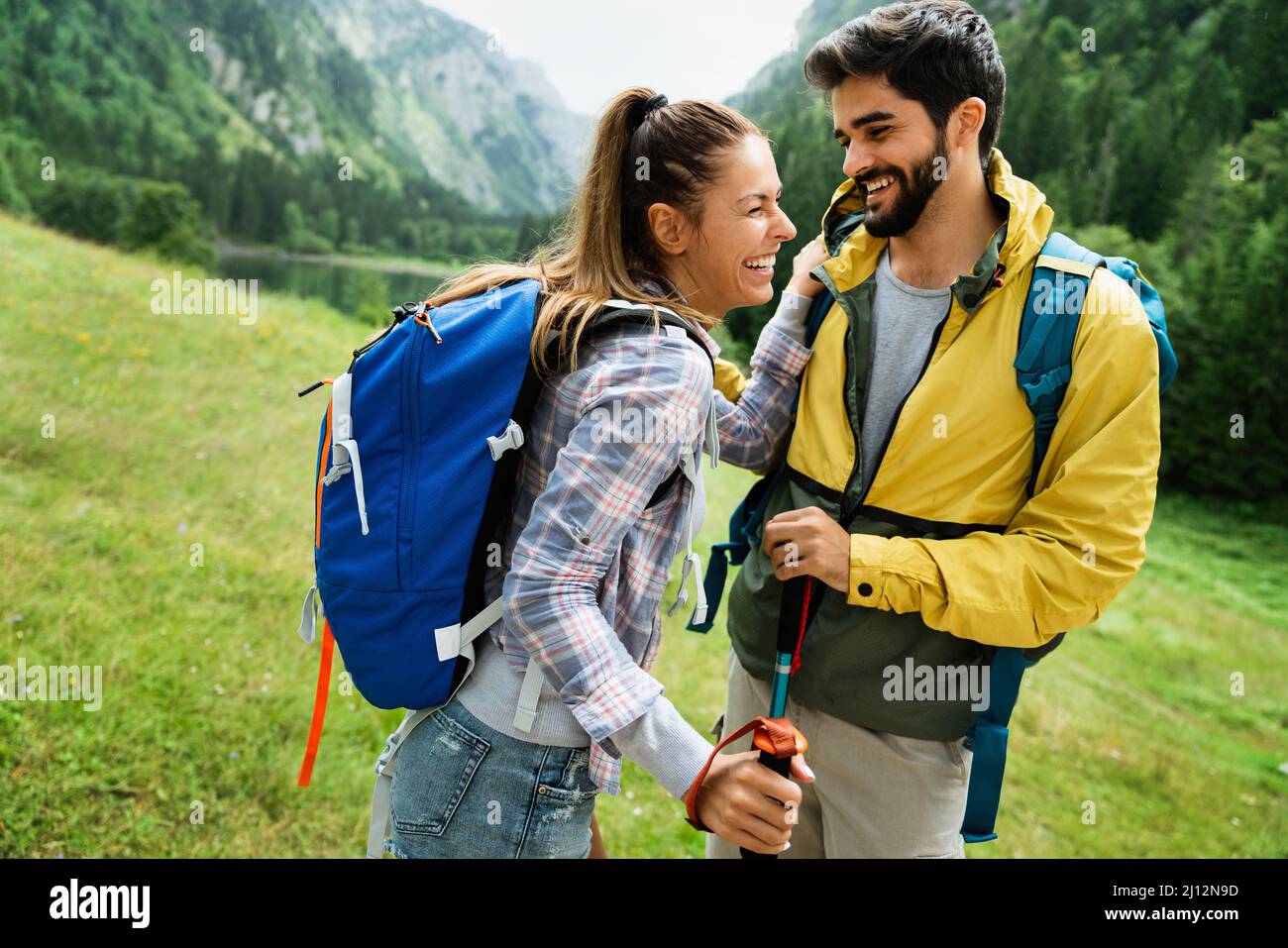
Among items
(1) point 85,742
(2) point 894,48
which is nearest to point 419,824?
(2) point 894,48

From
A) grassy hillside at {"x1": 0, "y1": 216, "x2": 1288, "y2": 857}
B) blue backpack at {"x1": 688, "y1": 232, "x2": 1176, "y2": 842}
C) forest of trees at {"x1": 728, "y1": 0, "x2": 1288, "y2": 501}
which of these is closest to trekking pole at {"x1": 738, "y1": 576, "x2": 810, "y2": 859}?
blue backpack at {"x1": 688, "y1": 232, "x2": 1176, "y2": 842}

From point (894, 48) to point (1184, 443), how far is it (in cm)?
3111

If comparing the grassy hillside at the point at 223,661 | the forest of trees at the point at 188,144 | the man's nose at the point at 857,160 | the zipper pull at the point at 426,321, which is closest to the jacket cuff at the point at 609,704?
the zipper pull at the point at 426,321

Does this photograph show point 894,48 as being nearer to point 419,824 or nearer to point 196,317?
point 419,824

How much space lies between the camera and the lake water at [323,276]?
5994 cm

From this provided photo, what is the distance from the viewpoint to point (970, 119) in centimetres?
274

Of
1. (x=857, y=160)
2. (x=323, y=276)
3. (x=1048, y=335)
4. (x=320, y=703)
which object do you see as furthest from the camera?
(x=323, y=276)

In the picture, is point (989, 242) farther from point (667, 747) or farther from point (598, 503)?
point (667, 747)

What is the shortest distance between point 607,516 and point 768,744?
0.51 metres

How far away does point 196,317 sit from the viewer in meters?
13.6

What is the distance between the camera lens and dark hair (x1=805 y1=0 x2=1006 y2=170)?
2676 millimetres

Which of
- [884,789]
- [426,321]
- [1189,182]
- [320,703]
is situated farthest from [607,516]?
[1189,182]

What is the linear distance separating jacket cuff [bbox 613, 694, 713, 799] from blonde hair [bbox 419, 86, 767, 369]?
851 millimetres

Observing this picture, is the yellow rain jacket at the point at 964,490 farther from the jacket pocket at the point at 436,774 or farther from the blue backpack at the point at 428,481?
the jacket pocket at the point at 436,774
